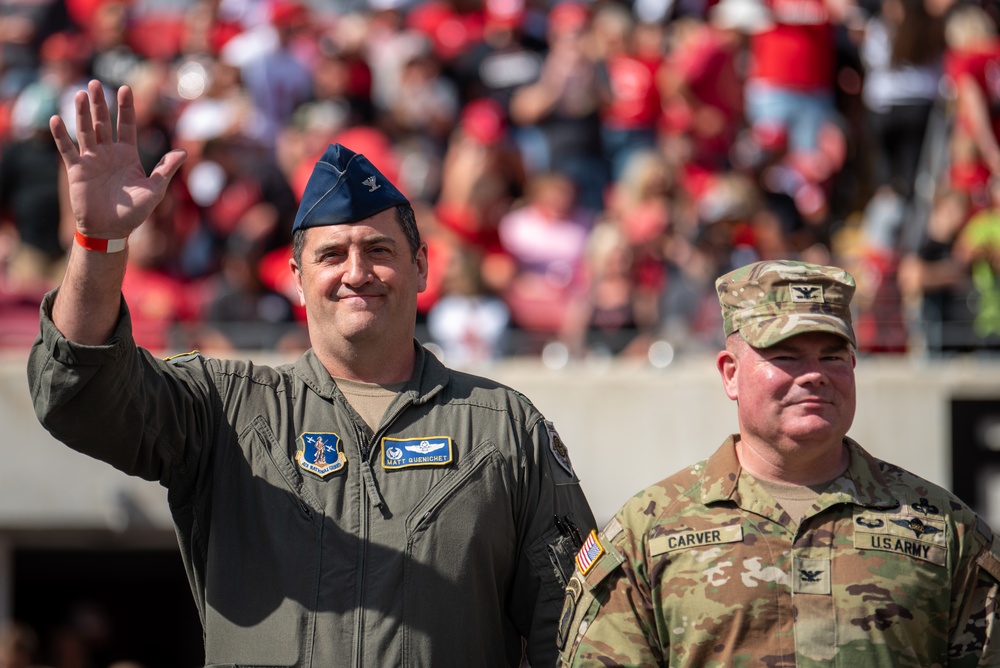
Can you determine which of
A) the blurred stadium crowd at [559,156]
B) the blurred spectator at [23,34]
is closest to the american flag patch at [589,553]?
the blurred stadium crowd at [559,156]

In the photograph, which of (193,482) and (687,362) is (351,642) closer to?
(193,482)

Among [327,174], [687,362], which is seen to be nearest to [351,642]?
[327,174]

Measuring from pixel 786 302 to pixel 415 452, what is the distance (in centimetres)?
101

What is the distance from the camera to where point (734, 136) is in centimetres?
1050

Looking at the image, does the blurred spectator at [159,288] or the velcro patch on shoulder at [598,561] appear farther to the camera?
the blurred spectator at [159,288]

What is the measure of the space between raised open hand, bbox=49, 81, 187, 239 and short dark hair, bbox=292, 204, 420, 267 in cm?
49

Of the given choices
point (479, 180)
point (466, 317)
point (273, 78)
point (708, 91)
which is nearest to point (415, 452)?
point (466, 317)

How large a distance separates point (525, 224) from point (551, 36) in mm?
2238

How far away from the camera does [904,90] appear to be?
395 inches

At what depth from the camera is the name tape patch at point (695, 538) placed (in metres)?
3.59

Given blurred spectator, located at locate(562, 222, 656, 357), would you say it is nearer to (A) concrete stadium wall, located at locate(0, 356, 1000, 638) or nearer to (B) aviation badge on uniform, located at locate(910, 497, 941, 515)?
(A) concrete stadium wall, located at locate(0, 356, 1000, 638)

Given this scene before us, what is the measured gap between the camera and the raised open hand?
3.66 meters

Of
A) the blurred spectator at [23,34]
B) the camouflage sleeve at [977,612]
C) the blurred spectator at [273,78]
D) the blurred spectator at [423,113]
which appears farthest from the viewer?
the blurred spectator at [23,34]

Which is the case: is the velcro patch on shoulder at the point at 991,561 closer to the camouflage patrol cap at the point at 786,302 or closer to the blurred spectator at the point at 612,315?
the camouflage patrol cap at the point at 786,302
